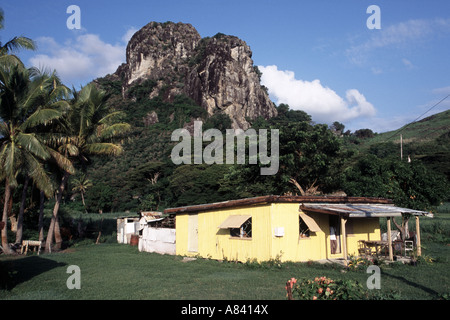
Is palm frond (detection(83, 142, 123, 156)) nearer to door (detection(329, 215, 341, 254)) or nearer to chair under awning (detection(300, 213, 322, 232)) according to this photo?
chair under awning (detection(300, 213, 322, 232))

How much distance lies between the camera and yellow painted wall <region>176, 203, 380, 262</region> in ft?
42.8

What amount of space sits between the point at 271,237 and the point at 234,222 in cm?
170

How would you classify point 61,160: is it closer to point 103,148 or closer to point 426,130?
point 103,148

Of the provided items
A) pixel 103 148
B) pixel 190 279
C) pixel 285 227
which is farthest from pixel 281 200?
pixel 103 148

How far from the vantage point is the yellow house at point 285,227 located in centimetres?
1295

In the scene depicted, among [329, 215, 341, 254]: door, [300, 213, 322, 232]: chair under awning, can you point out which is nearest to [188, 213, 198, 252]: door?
[300, 213, 322, 232]: chair under awning

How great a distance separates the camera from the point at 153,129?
310 ft

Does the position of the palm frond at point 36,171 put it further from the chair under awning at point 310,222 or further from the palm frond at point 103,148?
the chair under awning at point 310,222

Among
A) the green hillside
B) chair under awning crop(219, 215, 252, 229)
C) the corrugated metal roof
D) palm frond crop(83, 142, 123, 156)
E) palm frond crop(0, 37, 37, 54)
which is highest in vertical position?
the green hillside

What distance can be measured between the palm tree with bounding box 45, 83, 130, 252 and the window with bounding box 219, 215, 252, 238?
32.5 feet

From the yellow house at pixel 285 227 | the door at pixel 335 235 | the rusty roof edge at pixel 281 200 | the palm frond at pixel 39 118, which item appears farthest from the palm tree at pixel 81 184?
the door at pixel 335 235

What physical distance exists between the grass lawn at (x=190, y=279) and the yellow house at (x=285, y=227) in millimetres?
722

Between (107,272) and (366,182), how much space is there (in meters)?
15.8

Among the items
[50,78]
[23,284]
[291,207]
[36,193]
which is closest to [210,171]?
[36,193]
